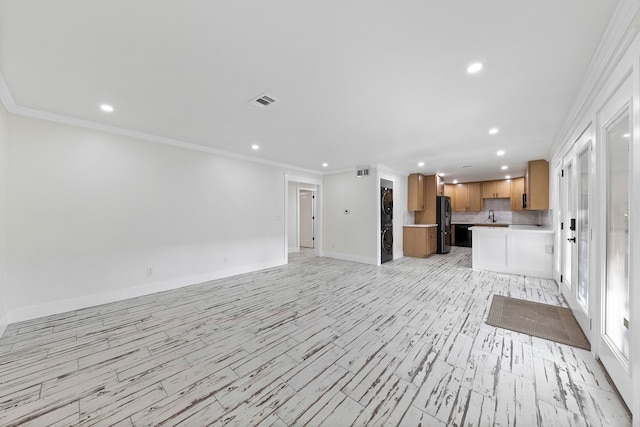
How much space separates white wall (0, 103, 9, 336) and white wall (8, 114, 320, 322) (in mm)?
75

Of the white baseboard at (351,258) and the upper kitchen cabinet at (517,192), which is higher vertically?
the upper kitchen cabinet at (517,192)

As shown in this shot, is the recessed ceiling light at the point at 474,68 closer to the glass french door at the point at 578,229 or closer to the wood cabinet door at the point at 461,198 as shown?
the glass french door at the point at 578,229

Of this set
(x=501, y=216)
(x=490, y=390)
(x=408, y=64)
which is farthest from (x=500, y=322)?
(x=501, y=216)

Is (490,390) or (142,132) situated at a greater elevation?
(142,132)

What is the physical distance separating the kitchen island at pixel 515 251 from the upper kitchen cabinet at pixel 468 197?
361cm

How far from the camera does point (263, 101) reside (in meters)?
2.56

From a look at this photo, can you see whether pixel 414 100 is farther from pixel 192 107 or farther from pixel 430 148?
pixel 192 107

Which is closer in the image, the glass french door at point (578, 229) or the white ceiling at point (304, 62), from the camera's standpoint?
the white ceiling at point (304, 62)

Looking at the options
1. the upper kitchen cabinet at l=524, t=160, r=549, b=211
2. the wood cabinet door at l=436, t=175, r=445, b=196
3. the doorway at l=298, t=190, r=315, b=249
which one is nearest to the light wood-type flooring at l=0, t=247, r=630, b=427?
the upper kitchen cabinet at l=524, t=160, r=549, b=211

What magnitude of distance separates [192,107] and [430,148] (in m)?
3.96

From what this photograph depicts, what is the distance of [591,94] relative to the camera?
7.04 feet

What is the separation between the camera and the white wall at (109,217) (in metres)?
2.79

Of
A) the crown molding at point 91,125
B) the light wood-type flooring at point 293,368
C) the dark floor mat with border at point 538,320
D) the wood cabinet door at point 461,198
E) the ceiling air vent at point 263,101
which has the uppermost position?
the ceiling air vent at point 263,101

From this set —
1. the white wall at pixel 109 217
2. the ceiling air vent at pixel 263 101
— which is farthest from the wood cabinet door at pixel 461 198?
the ceiling air vent at pixel 263 101
